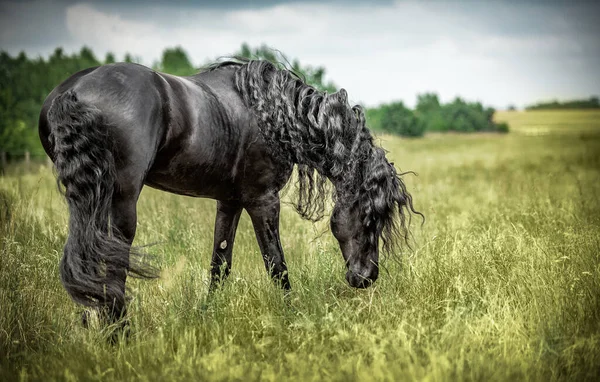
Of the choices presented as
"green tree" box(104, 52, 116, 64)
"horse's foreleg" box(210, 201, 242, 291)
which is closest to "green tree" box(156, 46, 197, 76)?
"green tree" box(104, 52, 116, 64)

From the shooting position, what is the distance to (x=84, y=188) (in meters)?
2.85

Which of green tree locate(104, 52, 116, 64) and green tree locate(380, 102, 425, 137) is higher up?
green tree locate(104, 52, 116, 64)

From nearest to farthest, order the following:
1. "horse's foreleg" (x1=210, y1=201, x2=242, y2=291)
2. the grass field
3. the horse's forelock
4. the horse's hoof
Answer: the grass field
the horse's hoof
the horse's forelock
"horse's foreleg" (x1=210, y1=201, x2=242, y2=291)

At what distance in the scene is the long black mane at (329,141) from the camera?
376cm

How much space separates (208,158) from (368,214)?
1.34 meters

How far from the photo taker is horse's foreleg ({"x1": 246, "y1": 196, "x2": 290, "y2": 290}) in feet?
12.6

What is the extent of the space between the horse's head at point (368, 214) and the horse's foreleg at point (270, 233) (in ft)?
1.60

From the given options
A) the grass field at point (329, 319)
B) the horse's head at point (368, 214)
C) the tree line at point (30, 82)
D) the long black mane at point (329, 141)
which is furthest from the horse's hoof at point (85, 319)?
the tree line at point (30, 82)

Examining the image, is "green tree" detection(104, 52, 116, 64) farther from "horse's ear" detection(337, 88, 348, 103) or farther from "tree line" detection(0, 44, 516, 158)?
"horse's ear" detection(337, 88, 348, 103)

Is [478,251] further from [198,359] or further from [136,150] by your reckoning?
[136,150]

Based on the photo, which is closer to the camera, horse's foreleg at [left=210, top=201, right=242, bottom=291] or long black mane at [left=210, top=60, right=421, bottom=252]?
long black mane at [left=210, top=60, right=421, bottom=252]

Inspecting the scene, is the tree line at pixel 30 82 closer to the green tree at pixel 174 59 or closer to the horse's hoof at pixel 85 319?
the green tree at pixel 174 59

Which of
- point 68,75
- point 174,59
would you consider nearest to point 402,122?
point 174,59

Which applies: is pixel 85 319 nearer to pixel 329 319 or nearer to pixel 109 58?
pixel 329 319
